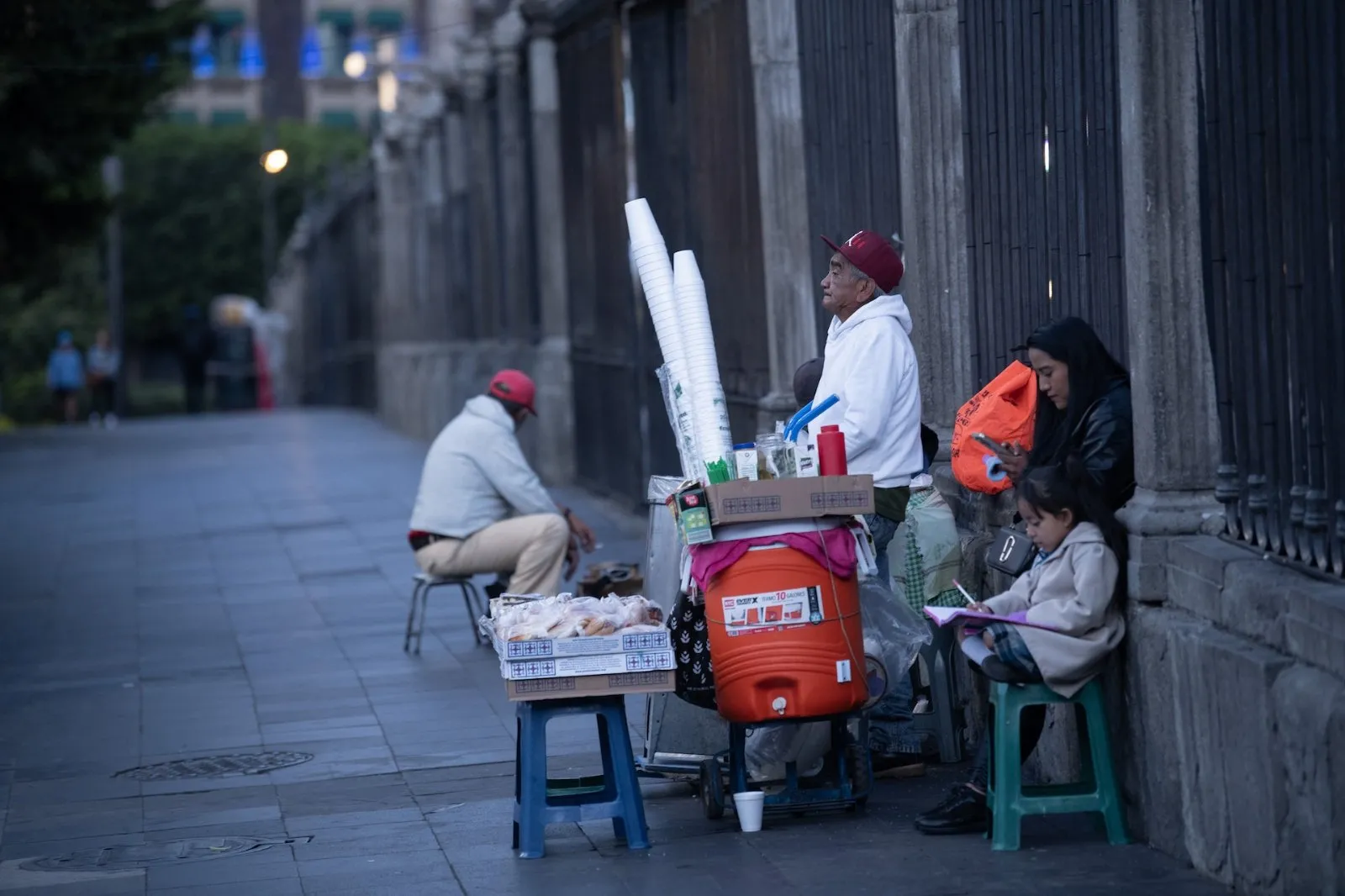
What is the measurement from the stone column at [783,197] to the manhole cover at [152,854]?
17.0ft

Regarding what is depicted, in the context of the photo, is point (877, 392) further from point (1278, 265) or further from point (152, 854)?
point (152, 854)

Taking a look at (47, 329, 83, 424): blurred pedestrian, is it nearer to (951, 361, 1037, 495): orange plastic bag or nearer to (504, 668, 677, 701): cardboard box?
(951, 361, 1037, 495): orange plastic bag

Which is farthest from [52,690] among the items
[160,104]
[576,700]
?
[160,104]

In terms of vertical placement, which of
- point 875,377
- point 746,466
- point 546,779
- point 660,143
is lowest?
point 546,779

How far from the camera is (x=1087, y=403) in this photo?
673cm

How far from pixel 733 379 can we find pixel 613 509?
3.84 m

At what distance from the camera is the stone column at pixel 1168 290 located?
6.28 metres

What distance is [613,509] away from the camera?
17391 mm

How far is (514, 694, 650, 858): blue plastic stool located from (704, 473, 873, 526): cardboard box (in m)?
0.69

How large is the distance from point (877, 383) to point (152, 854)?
115 inches

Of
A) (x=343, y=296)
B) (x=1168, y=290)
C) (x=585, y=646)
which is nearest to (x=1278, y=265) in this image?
(x=1168, y=290)

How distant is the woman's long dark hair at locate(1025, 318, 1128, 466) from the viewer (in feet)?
21.9

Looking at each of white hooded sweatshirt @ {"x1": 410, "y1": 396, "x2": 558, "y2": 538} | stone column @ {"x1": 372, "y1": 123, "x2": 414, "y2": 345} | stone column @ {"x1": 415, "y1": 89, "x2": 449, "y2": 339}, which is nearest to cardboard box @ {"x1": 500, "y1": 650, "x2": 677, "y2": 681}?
white hooded sweatshirt @ {"x1": 410, "y1": 396, "x2": 558, "y2": 538}

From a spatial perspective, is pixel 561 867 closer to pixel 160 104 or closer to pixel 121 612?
pixel 121 612
